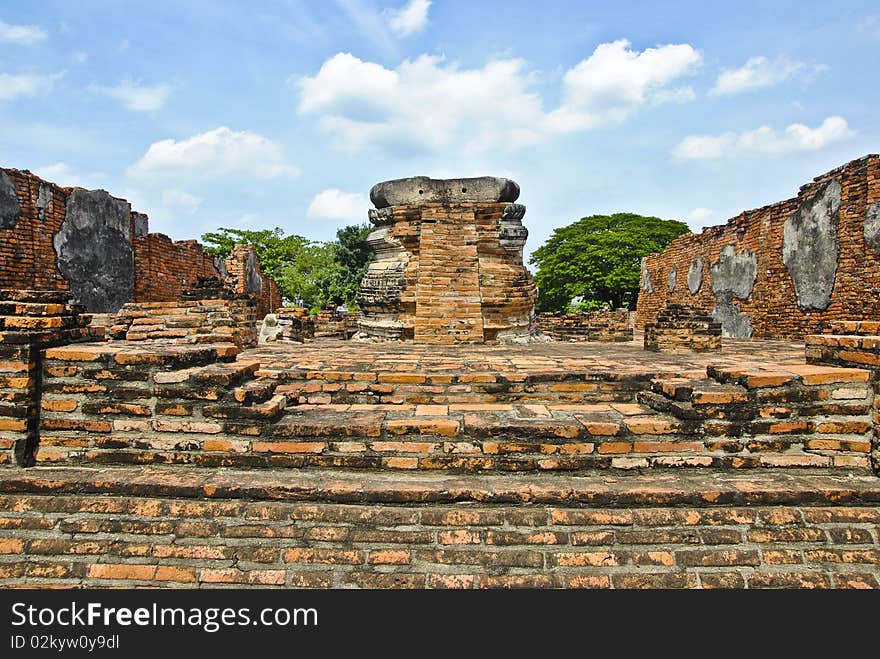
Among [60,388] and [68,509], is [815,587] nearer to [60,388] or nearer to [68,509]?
[68,509]

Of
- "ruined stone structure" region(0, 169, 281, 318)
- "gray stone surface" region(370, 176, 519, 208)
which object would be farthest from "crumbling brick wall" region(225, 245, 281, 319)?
"gray stone surface" region(370, 176, 519, 208)

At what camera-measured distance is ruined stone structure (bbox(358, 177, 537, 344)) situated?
614cm

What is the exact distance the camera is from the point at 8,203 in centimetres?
751

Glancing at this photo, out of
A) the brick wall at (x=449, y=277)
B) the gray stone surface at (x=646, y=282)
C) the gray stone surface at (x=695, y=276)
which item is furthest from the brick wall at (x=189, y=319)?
the gray stone surface at (x=646, y=282)

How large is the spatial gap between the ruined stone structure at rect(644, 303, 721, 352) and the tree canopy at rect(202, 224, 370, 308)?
1760 centimetres

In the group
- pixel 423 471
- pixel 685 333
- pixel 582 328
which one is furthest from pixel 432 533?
pixel 582 328

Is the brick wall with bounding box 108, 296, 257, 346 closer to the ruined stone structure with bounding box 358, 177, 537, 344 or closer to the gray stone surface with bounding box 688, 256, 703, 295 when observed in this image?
the ruined stone structure with bounding box 358, 177, 537, 344

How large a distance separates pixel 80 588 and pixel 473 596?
1.61 meters

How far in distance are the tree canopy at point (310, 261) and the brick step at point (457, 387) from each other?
1901 cm

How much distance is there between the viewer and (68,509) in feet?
6.81

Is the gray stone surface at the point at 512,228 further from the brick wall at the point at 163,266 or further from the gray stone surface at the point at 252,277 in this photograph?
the gray stone surface at the point at 252,277

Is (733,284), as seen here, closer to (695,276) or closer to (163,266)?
(695,276)

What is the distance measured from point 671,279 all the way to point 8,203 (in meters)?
16.3

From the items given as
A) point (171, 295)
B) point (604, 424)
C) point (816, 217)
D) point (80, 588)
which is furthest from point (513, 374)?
point (171, 295)
